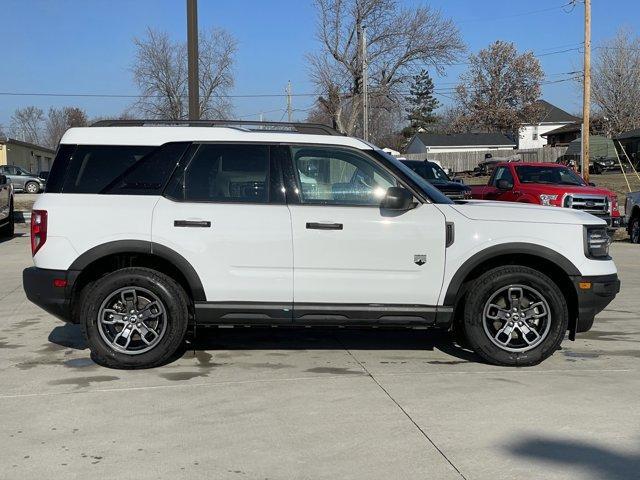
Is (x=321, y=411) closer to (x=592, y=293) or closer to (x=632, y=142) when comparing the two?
(x=592, y=293)

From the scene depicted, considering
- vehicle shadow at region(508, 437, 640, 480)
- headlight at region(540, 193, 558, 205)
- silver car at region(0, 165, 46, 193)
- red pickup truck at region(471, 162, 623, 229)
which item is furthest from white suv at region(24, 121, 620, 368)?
silver car at region(0, 165, 46, 193)

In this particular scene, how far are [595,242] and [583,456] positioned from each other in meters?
2.37

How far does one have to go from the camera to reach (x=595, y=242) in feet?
19.2

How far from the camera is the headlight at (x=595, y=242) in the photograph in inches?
228

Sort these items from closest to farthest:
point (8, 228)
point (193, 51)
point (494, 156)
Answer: point (193, 51) → point (8, 228) → point (494, 156)

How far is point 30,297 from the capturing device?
227 inches

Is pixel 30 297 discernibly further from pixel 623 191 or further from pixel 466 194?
pixel 623 191

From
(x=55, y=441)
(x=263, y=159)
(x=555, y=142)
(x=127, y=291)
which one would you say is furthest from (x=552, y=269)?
(x=555, y=142)

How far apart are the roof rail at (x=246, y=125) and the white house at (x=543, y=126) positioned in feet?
263

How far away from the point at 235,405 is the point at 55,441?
1238mm

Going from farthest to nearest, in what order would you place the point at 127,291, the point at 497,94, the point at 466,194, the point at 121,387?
the point at 497,94, the point at 466,194, the point at 127,291, the point at 121,387

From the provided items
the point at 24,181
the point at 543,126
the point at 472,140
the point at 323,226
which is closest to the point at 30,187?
the point at 24,181

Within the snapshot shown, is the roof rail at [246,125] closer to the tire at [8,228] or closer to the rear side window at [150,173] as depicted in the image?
the rear side window at [150,173]

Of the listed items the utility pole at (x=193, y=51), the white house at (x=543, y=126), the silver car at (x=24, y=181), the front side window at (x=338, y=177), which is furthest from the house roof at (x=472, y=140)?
the front side window at (x=338, y=177)
